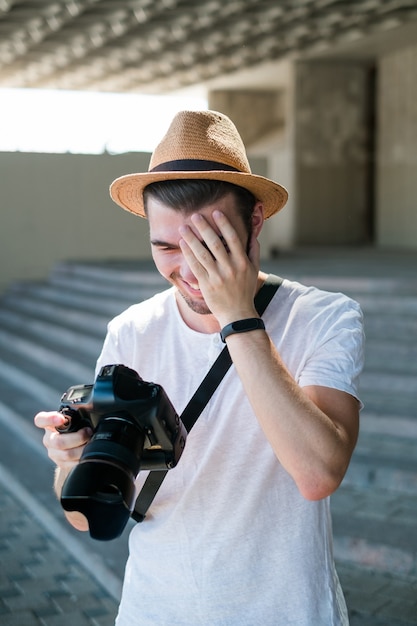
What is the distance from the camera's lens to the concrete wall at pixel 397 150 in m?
14.9

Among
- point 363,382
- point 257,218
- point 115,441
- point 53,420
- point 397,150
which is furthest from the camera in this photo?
point 397,150

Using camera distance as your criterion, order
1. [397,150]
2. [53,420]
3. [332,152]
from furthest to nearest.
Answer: [332,152]
[397,150]
[53,420]

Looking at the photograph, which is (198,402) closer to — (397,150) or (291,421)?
(291,421)

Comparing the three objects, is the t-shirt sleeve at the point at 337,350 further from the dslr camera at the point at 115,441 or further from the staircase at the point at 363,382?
the staircase at the point at 363,382

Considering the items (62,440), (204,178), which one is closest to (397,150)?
(204,178)

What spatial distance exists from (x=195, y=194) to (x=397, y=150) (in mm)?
14635

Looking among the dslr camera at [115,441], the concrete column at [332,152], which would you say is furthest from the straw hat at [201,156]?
the concrete column at [332,152]

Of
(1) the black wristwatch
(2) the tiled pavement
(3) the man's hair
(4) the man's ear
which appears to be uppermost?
(3) the man's hair

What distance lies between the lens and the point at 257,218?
62.7 inches

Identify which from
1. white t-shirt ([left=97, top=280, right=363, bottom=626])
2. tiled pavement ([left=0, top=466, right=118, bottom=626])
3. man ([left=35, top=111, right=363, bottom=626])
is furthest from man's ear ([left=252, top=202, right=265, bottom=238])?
tiled pavement ([left=0, top=466, right=118, bottom=626])

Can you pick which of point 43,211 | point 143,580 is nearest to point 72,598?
point 143,580

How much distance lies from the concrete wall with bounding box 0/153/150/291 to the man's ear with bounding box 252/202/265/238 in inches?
390

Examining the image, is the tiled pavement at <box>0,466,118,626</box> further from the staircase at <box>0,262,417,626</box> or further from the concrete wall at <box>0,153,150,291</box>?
the concrete wall at <box>0,153,150,291</box>

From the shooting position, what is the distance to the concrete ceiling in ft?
39.6
